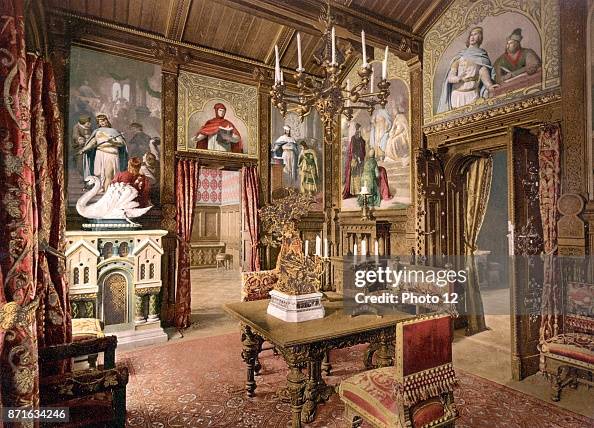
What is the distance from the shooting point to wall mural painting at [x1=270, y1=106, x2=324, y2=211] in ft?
24.9

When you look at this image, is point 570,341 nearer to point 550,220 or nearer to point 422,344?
point 550,220

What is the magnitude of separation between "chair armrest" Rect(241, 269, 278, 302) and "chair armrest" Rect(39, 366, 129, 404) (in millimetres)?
2153

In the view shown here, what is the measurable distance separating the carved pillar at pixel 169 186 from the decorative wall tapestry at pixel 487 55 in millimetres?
4704

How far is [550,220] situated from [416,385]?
11.0ft

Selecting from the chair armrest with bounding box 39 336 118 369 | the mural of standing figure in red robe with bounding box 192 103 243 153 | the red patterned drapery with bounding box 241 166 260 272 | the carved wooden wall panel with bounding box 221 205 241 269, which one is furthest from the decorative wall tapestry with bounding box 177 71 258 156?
the carved wooden wall panel with bounding box 221 205 241 269

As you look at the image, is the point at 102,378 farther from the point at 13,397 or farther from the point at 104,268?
the point at 104,268

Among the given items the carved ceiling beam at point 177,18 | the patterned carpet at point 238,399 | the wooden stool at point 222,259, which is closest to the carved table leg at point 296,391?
the patterned carpet at point 238,399

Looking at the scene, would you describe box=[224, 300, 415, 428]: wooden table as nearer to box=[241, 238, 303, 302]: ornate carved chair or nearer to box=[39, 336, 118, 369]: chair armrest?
box=[241, 238, 303, 302]: ornate carved chair

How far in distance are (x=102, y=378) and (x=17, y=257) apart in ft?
3.24

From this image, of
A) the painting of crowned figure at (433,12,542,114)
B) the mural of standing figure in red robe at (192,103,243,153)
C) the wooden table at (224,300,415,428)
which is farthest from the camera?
the mural of standing figure in red robe at (192,103,243,153)

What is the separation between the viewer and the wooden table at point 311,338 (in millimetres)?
2857

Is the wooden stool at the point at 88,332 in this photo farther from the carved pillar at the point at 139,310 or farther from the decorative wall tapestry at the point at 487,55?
the decorative wall tapestry at the point at 487,55

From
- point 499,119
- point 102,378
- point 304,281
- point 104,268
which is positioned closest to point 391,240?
point 499,119

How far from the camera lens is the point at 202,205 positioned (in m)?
13.8
